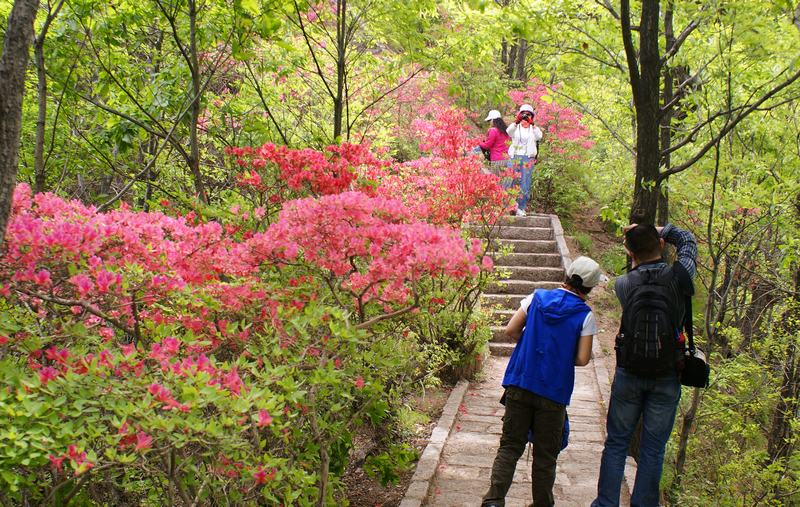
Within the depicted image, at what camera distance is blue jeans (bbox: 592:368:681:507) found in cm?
393

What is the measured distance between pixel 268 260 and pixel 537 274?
327 inches

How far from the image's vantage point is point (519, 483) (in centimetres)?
516

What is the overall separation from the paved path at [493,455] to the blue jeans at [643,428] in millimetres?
576

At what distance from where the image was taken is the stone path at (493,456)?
4.91 meters

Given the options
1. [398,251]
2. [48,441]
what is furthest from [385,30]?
[48,441]

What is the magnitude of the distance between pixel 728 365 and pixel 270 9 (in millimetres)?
5984

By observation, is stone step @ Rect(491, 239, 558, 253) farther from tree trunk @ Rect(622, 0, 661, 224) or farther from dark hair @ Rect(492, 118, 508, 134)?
tree trunk @ Rect(622, 0, 661, 224)

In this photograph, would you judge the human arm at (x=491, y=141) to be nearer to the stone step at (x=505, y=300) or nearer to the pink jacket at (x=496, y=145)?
the pink jacket at (x=496, y=145)

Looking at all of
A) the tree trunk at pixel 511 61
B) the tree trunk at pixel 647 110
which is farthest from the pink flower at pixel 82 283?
the tree trunk at pixel 511 61

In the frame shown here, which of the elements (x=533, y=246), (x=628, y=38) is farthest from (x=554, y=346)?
(x=533, y=246)

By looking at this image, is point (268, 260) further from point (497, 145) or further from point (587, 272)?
point (497, 145)

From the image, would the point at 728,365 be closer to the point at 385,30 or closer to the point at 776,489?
the point at 776,489

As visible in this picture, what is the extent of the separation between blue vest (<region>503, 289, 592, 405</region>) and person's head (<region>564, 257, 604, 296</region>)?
60 millimetres

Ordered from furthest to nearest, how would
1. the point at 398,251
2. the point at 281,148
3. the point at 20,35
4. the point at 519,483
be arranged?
1. the point at 519,483
2. the point at 281,148
3. the point at 398,251
4. the point at 20,35
